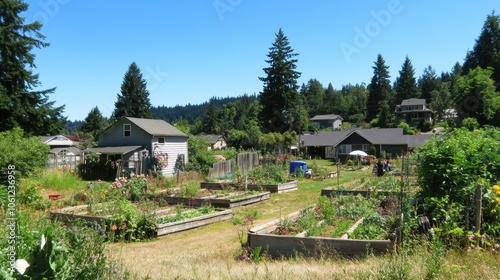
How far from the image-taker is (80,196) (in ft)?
43.4

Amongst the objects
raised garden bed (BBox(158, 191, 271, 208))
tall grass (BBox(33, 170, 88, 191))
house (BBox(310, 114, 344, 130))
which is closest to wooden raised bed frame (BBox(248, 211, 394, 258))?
raised garden bed (BBox(158, 191, 271, 208))

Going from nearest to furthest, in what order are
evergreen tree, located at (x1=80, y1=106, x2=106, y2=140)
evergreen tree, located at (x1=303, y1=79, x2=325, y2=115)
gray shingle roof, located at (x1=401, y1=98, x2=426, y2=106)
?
evergreen tree, located at (x1=80, y1=106, x2=106, y2=140)
gray shingle roof, located at (x1=401, y1=98, x2=426, y2=106)
evergreen tree, located at (x1=303, y1=79, x2=325, y2=115)

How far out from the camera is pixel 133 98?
2454 inches

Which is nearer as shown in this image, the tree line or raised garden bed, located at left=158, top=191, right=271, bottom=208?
raised garden bed, located at left=158, top=191, right=271, bottom=208

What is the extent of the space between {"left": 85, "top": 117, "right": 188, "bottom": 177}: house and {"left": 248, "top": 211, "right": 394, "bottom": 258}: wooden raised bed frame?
21.3 m

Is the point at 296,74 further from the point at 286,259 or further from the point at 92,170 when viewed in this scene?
the point at 286,259

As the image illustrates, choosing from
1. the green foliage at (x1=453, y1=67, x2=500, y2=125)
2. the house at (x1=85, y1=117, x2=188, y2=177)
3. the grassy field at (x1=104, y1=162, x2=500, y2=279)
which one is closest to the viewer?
the grassy field at (x1=104, y1=162, x2=500, y2=279)

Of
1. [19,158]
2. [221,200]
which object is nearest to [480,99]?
[221,200]

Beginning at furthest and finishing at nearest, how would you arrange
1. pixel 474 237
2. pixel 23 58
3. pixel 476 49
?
pixel 476 49 < pixel 23 58 < pixel 474 237

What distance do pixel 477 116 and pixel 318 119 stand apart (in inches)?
2042

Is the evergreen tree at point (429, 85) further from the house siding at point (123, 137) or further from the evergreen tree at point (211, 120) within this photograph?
the house siding at point (123, 137)

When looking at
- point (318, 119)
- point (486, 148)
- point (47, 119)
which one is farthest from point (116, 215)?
point (318, 119)

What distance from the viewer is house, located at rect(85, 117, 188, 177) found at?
28.5m

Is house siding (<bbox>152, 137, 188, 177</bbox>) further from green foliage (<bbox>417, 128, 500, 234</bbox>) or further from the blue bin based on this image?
green foliage (<bbox>417, 128, 500, 234</bbox>)
